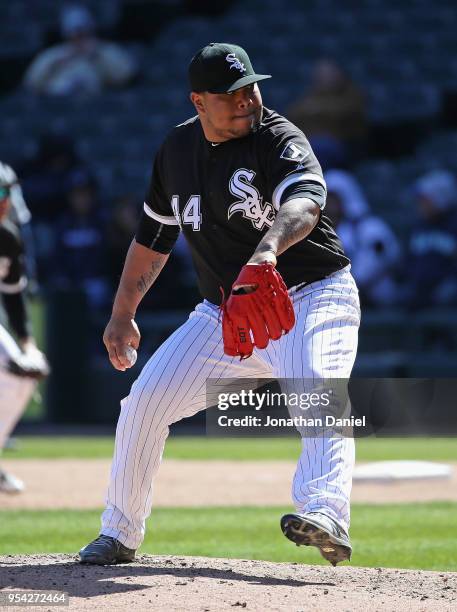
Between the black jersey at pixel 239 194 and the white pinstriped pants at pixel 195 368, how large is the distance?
115 millimetres

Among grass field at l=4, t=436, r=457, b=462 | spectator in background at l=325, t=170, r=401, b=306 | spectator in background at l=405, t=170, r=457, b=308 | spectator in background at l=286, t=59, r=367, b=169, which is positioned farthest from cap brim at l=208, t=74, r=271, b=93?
spectator in background at l=286, t=59, r=367, b=169

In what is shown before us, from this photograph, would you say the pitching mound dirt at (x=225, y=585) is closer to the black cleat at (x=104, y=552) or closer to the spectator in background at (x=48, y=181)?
the black cleat at (x=104, y=552)

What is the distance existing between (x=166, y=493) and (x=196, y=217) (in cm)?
386

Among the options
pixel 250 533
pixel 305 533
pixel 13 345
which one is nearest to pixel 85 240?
pixel 13 345

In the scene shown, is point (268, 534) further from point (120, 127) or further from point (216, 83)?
point (120, 127)

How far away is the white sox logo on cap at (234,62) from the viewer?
4.43m

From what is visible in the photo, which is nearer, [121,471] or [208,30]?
[121,471]

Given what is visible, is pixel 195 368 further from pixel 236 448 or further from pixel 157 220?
pixel 236 448

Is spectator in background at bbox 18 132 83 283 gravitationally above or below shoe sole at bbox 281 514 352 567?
above

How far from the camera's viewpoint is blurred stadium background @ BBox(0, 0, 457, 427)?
1485 cm

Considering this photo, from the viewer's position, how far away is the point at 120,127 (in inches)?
641

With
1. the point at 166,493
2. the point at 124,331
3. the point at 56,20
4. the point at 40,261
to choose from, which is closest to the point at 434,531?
the point at 166,493

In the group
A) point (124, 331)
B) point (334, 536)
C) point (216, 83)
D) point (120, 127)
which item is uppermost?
point (120, 127)

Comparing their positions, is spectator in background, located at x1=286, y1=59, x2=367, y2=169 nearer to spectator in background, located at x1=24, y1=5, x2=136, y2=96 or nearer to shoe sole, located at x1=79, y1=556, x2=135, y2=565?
spectator in background, located at x1=24, y1=5, x2=136, y2=96
